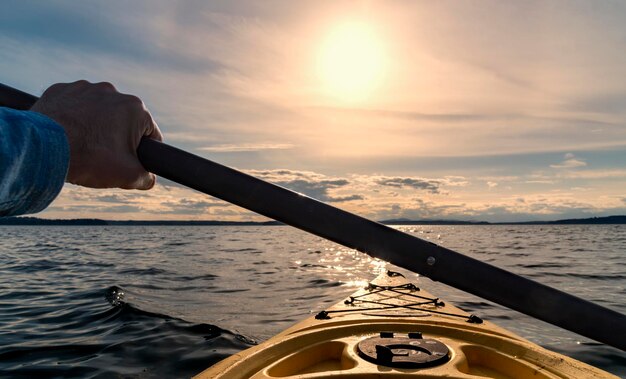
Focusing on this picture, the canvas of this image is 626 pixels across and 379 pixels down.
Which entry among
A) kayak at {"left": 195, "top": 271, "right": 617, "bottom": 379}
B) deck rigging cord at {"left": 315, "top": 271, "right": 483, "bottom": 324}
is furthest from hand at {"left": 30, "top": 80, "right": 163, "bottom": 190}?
deck rigging cord at {"left": 315, "top": 271, "right": 483, "bottom": 324}

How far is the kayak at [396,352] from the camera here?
339 cm

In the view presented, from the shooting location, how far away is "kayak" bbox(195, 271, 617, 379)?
134 inches

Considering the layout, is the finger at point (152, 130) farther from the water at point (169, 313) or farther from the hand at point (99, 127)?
the water at point (169, 313)

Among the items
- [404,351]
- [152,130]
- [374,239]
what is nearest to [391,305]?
[404,351]

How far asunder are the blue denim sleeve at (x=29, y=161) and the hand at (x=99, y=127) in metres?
0.13

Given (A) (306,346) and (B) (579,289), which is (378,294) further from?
(B) (579,289)

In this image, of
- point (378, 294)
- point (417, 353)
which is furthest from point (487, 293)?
point (378, 294)

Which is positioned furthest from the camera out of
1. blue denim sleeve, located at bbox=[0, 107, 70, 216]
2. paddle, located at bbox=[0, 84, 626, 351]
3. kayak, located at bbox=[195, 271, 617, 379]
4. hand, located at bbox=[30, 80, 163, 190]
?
kayak, located at bbox=[195, 271, 617, 379]

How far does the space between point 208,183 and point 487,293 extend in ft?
3.44

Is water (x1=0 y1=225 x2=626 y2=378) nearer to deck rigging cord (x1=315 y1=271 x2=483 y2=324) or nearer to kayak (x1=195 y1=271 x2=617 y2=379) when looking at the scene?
kayak (x1=195 y1=271 x2=617 y2=379)

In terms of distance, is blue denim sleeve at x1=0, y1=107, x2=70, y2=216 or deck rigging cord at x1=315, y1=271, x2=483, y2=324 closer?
blue denim sleeve at x1=0, y1=107, x2=70, y2=216

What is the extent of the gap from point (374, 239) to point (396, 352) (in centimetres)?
251

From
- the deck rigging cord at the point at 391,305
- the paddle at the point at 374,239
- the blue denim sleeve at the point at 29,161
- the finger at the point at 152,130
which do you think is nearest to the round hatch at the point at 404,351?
the deck rigging cord at the point at 391,305

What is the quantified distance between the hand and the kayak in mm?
2471
